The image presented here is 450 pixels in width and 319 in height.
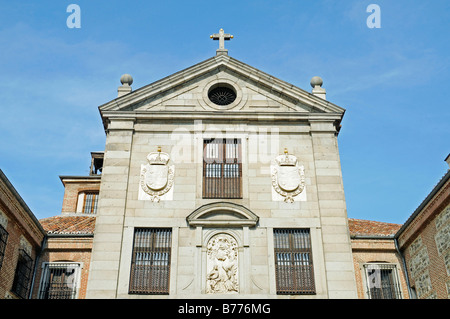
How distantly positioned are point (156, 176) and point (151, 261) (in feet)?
10.8

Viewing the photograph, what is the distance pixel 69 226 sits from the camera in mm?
22609

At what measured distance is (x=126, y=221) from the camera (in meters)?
18.6

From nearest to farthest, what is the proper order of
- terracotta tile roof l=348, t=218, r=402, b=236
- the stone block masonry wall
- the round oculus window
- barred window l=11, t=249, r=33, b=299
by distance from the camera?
the stone block masonry wall
barred window l=11, t=249, r=33, b=299
the round oculus window
terracotta tile roof l=348, t=218, r=402, b=236

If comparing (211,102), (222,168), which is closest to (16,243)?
(222,168)

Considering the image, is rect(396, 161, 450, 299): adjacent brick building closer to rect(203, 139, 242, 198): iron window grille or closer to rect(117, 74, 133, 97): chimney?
rect(203, 139, 242, 198): iron window grille

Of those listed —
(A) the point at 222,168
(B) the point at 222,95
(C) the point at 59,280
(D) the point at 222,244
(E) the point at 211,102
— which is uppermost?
(B) the point at 222,95

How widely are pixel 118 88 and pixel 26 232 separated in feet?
22.9

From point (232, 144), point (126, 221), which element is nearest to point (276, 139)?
A: point (232, 144)

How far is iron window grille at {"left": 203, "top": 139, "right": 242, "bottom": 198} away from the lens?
19.4 meters

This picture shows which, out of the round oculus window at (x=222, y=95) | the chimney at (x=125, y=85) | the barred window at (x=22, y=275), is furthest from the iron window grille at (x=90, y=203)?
the round oculus window at (x=222, y=95)

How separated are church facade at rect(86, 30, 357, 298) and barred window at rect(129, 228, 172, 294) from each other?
1.4 inches

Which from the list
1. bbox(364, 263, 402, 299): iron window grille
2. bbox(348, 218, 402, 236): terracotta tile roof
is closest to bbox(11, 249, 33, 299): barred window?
bbox(348, 218, 402, 236): terracotta tile roof

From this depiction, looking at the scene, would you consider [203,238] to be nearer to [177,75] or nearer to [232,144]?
[232,144]

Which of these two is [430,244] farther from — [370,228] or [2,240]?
[2,240]
